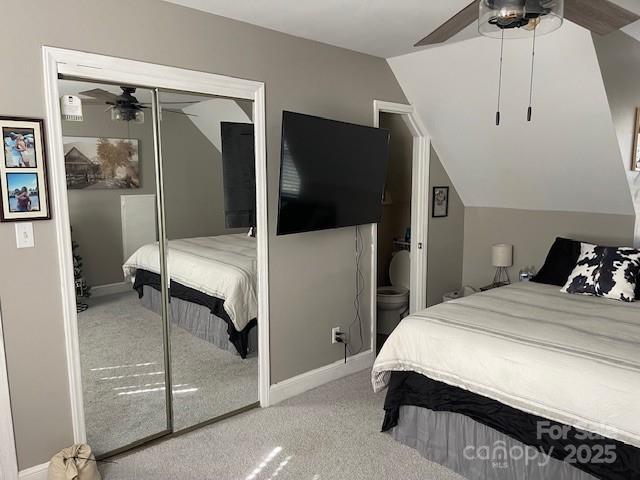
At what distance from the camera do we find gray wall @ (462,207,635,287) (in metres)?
3.90

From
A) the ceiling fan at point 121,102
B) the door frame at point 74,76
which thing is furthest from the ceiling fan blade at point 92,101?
the door frame at point 74,76

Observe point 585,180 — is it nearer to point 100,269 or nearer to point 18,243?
point 100,269

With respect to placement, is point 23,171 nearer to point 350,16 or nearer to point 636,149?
point 350,16

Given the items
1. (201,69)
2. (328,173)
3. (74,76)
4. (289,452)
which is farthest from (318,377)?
(74,76)

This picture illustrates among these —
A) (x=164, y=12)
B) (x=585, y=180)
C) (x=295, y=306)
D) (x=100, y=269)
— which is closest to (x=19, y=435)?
(x=100, y=269)

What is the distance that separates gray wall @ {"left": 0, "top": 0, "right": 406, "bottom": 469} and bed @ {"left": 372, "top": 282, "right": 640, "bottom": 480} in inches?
32.3

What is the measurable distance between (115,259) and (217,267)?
61 cm

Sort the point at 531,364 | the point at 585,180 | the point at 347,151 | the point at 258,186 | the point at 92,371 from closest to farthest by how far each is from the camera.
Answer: the point at 531,364 < the point at 92,371 < the point at 258,186 < the point at 347,151 < the point at 585,180

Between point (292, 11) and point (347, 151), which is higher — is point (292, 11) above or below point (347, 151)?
above

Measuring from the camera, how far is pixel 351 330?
3865 millimetres

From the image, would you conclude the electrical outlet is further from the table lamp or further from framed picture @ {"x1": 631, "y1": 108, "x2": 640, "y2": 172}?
framed picture @ {"x1": 631, "y1": 108, "x2": 640, "y2": 172}

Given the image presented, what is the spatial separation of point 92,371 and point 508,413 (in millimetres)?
2144

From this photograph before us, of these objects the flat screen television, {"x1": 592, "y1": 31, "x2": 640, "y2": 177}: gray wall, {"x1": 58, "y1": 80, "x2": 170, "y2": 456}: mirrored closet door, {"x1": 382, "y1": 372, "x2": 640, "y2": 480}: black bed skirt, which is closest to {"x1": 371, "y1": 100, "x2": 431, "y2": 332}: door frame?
the flat screen television

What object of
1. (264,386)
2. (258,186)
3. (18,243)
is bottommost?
(264,386)
